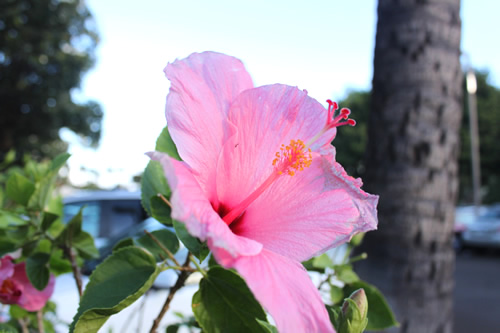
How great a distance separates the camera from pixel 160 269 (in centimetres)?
69

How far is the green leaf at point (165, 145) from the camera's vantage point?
790mm

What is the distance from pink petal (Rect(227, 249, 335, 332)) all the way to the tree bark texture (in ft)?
5.71

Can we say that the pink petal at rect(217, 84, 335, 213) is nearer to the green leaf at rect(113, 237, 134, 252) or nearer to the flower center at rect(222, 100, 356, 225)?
the flower center at rect(222, 100, 356, 225)

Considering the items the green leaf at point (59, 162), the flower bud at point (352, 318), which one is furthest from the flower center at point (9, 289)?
the flower bud at point (352, 318)

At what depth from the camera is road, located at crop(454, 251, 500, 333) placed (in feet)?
23.2

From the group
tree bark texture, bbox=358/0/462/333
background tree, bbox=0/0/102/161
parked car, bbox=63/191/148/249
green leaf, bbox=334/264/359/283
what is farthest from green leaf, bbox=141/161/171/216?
background tree, bbox=0/0/102/161

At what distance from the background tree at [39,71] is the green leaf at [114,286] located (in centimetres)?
1905

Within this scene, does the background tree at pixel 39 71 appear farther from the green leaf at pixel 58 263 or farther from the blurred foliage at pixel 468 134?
the green leaf at pixel 58 263

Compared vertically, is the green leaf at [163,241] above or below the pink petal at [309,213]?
below

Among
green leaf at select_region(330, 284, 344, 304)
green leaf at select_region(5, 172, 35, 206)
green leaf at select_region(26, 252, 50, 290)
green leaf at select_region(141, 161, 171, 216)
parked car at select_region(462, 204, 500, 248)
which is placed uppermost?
green leaf at select_region(141, 161, 171, 216)

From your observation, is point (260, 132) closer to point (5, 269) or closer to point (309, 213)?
point (309, 213)

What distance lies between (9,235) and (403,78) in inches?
74.6

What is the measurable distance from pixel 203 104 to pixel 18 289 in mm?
653

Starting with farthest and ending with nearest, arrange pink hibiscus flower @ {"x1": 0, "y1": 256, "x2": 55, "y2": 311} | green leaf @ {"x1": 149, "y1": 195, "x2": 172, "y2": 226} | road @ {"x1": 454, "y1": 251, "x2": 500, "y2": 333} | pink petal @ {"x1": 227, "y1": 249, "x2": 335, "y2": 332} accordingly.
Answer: road @ {"x1": 454, "y1": 251, "x2": 500, "y2": 333} → pink hibiscus flower @ {"x1": 0, "y1": 256, "x2": 55, "y2": 311} → green leaf @ {"x1": 149, "y1": 195, "x2": 172, "y2": 226} → pink petal @ {"x1": 227, "y1": 249, "x2": 335, "y2": 332}
